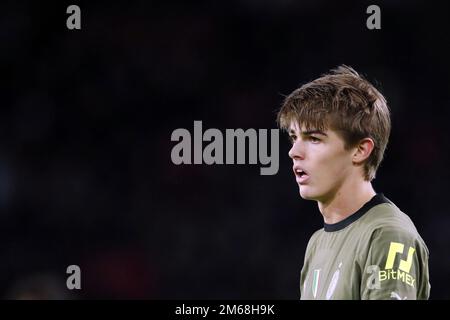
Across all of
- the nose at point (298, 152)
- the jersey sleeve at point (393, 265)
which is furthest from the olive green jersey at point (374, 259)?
the nose at point (298, 152)

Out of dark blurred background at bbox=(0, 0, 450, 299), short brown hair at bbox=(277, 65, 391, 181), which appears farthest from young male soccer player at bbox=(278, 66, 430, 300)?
dark blurred background at bbox=(0, 0, 450, 299)

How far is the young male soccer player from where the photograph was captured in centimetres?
249

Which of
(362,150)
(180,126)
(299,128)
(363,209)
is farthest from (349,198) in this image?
(180,126)

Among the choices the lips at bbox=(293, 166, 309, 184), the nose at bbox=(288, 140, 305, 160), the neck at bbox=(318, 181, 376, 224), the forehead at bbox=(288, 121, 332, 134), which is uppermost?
the forehead at bbox=(288, 121, 332, 134)

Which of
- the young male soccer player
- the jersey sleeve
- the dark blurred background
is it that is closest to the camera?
the jersey sleeve

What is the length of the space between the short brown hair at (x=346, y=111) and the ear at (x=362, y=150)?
0.02m

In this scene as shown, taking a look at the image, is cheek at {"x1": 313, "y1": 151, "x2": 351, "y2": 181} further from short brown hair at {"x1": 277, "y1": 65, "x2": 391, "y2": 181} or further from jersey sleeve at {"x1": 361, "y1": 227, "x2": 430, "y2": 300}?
jersey sleeve at {"x1": 361, "y1": 227, "x2": 430, "y2": 300}

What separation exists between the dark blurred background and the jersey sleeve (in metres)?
3.59

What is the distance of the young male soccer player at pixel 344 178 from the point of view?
249cm

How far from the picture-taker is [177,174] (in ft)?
21.0

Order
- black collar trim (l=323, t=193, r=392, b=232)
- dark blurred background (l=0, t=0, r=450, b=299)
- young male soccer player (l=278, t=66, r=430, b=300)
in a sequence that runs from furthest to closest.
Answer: dark blurred background (l=0, t=0, r=450, b=299), black collar trim (l=323, t=193, r=392, b=232), young male soccer player (l=278, t=66, r=430, b=300)

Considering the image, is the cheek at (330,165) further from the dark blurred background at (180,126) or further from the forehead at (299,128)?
the dark blurred background at (180,126)
